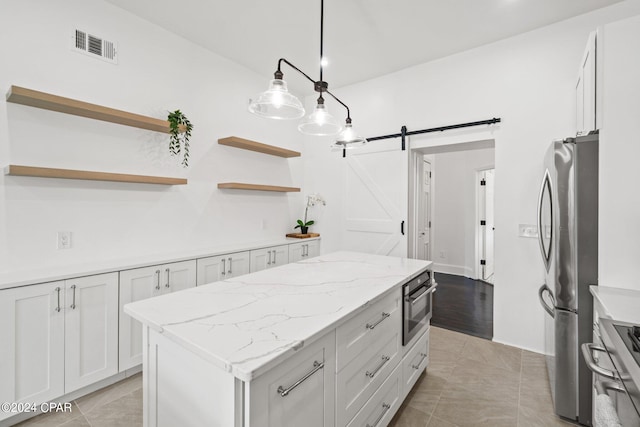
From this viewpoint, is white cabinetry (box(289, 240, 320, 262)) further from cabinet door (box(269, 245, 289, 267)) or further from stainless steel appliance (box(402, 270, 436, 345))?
stainless steel appliance (box(402, 270, 436, 345))

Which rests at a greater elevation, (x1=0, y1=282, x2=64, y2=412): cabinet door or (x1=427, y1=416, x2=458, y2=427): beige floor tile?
(x1=0, y1=282, x2=64, y2=412): cabinet door

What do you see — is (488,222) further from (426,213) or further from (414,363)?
(414,363)

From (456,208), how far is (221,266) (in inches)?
194

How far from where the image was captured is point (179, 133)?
2996 mm

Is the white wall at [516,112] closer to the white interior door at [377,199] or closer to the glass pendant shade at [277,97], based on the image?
the white interior door at [377,199]

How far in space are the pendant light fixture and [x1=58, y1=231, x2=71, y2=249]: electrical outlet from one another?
1848 mm

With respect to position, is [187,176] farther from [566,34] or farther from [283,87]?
[566,34]

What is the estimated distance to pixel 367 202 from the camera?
402cm

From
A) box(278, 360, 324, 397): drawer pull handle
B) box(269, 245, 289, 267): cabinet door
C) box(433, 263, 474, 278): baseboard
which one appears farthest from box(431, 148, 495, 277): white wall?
box(278, 360, 324, 397): drawer pull handle

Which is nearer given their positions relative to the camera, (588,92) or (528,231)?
(588,92)

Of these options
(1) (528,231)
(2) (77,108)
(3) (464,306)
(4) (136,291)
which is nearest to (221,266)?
(4) (136,291)

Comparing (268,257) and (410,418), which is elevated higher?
(268,257)

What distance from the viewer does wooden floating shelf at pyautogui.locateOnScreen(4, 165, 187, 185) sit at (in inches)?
79.0

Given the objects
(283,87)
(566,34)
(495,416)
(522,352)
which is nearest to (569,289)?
(495,416)
